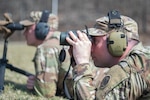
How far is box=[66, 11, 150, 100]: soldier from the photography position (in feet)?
9.91

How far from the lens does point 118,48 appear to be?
9.98ft

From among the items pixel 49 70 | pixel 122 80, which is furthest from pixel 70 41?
pixel 49 70

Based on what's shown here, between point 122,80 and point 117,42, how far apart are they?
251 mm

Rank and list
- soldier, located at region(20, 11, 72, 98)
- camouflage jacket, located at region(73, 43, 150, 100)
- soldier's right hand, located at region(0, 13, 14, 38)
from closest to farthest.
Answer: camouflage jacket, located at region(73, 43, 150, 100) < soldier, located at region(20, 11, 72, 98) < soldier's right hand, located at region(0, 13, 14, 38)

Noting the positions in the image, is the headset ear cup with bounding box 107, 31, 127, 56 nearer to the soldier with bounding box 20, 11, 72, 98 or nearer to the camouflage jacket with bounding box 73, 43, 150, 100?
the camouflage jacket with bounding box 73, 43, 150, 100

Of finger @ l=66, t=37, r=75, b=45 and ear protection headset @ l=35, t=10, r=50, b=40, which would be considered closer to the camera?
finger @ l=66, t=37, r=75, b=45

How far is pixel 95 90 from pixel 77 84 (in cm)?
13

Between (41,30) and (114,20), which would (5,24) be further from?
(114,20)

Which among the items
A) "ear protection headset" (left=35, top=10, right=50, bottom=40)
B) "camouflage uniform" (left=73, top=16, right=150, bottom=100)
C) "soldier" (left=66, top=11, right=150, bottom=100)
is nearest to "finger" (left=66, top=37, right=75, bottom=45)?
"soldier" (left=66, top=11, right=150, bottom=100)

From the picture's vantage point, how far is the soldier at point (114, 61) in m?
3.02

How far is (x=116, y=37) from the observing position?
302 centimetres

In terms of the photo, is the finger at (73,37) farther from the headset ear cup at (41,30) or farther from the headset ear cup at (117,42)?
the headset ear cup at (41,30)

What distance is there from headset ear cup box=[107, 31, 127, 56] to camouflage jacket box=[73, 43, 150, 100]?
0.09m

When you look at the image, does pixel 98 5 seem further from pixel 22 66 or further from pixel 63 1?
pixel 22 66
